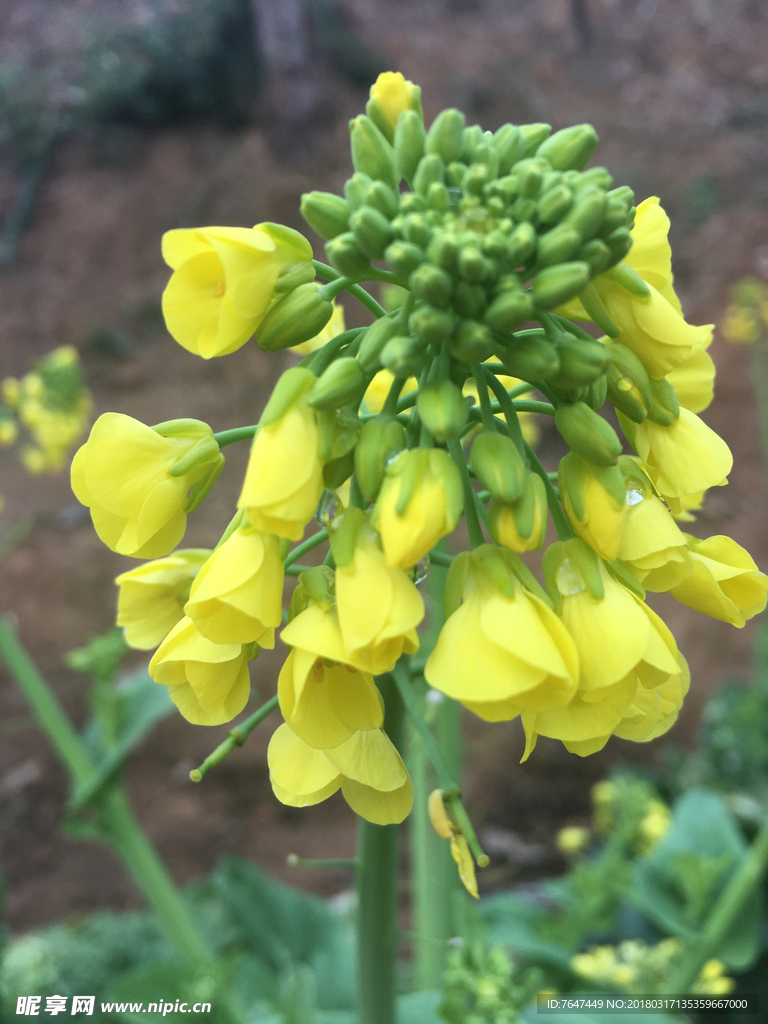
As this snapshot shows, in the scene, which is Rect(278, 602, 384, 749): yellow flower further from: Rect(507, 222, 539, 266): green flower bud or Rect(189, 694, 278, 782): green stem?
Rect(507, 222, 539, 266): green flower bud

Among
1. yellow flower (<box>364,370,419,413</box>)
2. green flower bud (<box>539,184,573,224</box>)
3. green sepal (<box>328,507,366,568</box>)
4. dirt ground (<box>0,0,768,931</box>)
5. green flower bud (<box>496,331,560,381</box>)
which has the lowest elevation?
dirt ground (<box>0,0,768,931</box>)

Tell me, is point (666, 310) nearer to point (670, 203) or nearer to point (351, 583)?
point (351, 583)

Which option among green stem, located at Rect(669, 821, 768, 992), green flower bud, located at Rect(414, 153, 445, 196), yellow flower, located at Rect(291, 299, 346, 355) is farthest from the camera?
green stem, located at Rect(669, 821, 768, 992)

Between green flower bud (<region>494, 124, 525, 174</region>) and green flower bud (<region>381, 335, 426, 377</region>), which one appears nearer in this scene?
green flower bud (<region>381, 335, 426, 377</region>)

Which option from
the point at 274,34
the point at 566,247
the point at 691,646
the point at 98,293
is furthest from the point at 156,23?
the point at 566,247

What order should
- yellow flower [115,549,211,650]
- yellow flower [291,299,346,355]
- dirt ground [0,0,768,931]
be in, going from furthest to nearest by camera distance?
1. dirt ground [0,0,768,931]
2. yellow flower [291,299,346,355]
3. yellow flower [115,549,211,650]

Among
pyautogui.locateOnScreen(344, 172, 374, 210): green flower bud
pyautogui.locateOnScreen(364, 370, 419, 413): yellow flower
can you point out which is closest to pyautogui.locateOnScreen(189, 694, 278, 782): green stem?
pyautogui.locateOnScreen(364, 370, 419, 413): yellow flower

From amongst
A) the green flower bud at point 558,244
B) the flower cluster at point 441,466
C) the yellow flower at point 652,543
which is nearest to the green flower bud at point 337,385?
the flower cluster at point 441,466
